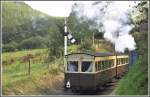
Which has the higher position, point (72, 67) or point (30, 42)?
point (30, 42)

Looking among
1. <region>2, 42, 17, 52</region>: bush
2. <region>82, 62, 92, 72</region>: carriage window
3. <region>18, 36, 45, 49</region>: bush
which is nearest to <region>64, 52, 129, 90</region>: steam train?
<region>82, 62, 92, 72</region>: carriage window

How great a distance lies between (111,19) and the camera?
495cm

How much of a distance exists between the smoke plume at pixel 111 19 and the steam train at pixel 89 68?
0.35 ft

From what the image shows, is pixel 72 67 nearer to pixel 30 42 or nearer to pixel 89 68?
pixel 89 68

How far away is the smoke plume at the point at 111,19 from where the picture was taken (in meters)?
4.95

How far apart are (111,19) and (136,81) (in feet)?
1.54

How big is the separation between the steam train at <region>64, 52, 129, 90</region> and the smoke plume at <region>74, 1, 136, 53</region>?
0.35 feet

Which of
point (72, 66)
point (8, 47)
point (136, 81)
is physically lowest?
point (136, 81)

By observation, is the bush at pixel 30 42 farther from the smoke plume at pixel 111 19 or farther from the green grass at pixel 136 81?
the green grass at pixel 136 81

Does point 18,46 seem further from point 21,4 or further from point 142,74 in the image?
point 142,74

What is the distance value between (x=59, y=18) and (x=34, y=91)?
0.55 meters

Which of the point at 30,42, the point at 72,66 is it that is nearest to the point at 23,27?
the point at 30,42

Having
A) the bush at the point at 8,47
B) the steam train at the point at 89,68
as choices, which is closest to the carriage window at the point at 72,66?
the steam train at the point at 89,68

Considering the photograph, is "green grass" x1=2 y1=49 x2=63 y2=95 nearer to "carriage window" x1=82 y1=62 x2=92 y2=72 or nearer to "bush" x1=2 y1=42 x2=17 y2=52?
"bush" x1=2 y1=42 x2=17 y2=52
